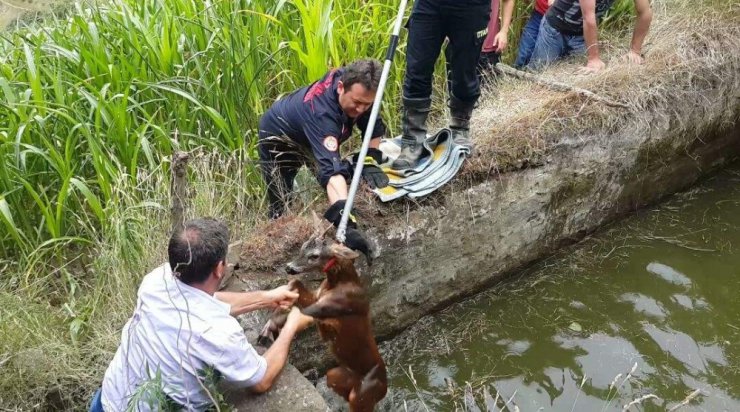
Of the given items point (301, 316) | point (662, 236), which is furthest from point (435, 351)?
point (662, 236)

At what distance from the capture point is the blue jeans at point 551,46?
5637mm

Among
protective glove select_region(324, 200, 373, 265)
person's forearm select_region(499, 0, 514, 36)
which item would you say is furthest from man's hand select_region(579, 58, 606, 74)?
protective glove select_region(324, 200, 373, 265)

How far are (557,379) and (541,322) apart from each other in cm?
48

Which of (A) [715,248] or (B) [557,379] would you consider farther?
(A) [715,248]

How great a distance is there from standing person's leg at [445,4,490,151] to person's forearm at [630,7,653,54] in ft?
6.57

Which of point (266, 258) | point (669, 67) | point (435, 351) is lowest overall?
point (435, 351)

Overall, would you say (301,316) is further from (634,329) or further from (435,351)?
(634,329)

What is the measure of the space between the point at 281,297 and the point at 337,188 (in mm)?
687

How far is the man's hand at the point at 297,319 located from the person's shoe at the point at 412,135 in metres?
1.47

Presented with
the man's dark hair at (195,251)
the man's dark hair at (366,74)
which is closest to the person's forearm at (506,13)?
the man's dark hair at (366,74)

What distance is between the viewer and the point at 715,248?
4750mm

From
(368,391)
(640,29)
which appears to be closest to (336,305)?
(368,391)

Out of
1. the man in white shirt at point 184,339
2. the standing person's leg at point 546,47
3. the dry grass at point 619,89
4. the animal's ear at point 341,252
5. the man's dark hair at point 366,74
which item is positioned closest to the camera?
the man in white shirt at point 184,339

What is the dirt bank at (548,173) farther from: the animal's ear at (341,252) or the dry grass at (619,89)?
the animal's ear at (341,252)
